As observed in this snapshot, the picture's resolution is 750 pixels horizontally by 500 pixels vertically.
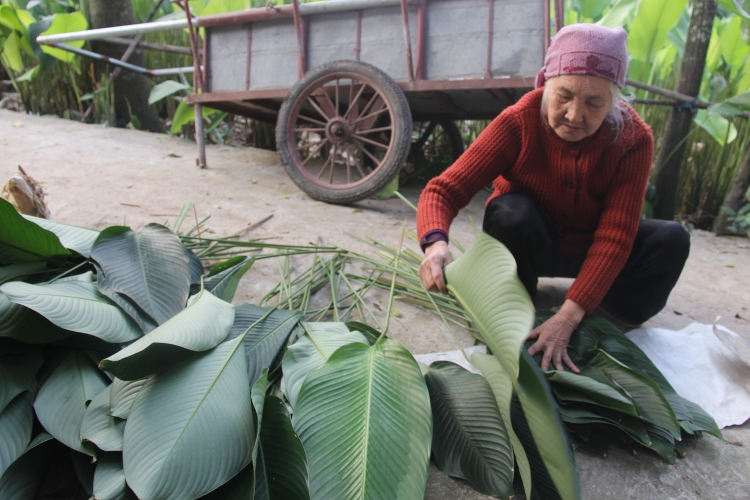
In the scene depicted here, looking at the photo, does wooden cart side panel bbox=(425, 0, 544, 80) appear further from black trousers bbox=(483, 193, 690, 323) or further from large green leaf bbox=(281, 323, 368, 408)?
large green leaf bbox=(281, 323, 368, 408)

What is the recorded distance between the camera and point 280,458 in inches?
31.8

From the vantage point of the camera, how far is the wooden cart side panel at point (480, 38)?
237 cm

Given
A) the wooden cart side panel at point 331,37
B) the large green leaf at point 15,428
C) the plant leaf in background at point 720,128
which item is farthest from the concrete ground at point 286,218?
the wooden cart side panel at point 331,37

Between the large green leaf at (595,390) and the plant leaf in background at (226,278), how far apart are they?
0.84m

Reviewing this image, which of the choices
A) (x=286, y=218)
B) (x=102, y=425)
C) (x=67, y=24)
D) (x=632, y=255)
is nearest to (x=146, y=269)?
(x=102, y=425)

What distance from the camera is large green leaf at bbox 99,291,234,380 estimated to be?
82 cm

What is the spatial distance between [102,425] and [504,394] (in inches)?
29.0

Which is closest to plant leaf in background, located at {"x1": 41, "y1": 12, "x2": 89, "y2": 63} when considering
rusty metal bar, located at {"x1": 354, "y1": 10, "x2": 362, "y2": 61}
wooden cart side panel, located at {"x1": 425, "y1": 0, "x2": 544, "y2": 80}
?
rusty metal bar, located at {"x1": 354, "y1": 10, "x2": 362, "y2": 61}

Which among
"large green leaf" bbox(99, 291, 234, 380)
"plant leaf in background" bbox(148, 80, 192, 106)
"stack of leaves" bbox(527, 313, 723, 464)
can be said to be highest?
"plant leaf in background" bbox(148, 80, 192, 106)

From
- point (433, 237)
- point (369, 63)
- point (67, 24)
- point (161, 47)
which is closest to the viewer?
point (433, 237)

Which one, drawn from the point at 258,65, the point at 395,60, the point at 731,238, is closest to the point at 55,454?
the point at 395,60

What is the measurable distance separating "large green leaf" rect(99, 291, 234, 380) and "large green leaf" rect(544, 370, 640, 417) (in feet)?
2.37

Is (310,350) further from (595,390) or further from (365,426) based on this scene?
(595,390)

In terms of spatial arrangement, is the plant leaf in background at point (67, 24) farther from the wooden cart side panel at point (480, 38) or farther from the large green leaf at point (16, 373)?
the large green leaf at point (16, 373)
